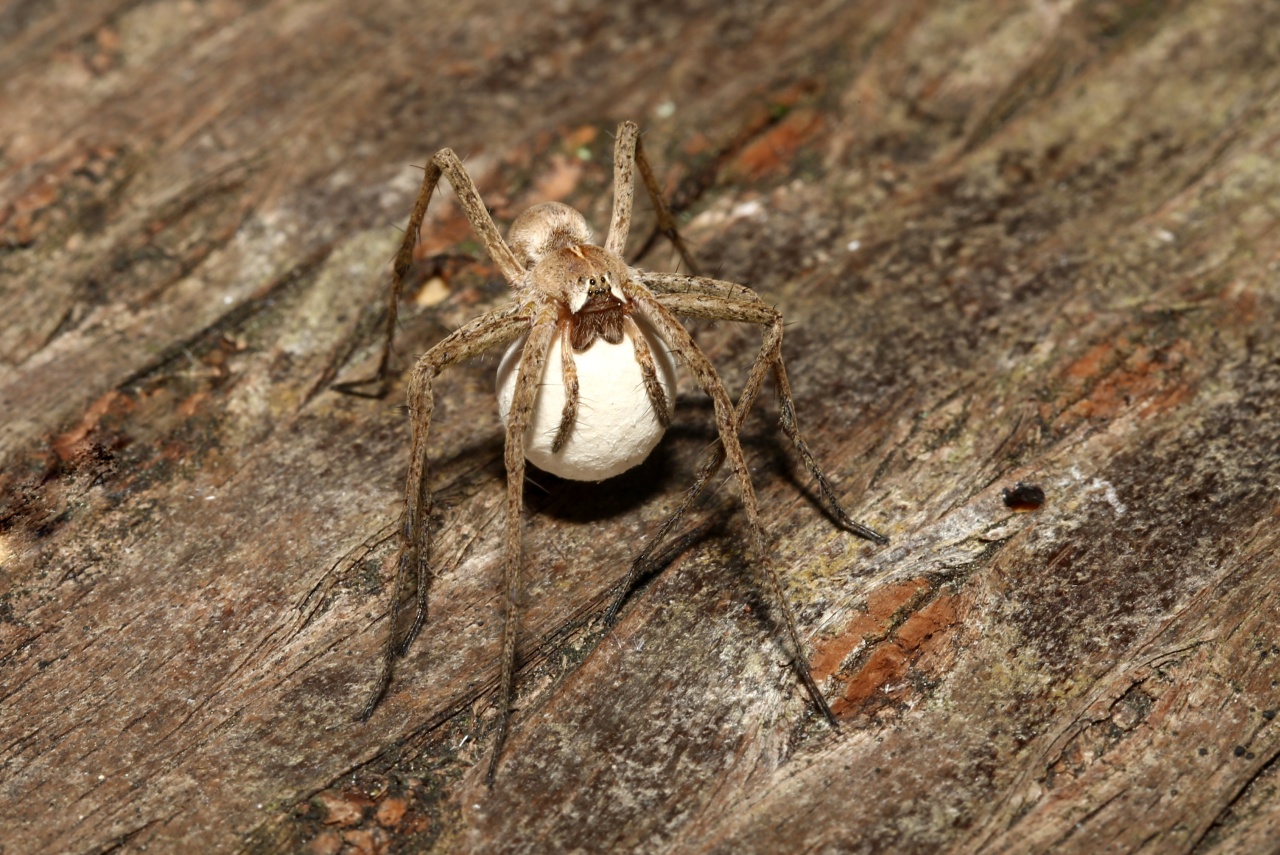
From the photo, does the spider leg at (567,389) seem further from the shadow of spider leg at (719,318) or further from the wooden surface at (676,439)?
the wooden surface at (676,439)

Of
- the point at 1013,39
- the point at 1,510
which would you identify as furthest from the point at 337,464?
the point at 1013,39

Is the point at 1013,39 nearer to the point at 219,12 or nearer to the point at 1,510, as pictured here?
the point at 219,12

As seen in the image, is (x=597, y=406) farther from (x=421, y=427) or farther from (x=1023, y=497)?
(x=1023, y=497)

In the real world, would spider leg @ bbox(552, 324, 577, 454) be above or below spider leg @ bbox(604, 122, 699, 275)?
below

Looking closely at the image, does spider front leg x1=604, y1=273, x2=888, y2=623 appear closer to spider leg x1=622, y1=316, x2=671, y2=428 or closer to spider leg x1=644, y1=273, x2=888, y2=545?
spider leg x1=644, y1=273, x2=888, y2=545

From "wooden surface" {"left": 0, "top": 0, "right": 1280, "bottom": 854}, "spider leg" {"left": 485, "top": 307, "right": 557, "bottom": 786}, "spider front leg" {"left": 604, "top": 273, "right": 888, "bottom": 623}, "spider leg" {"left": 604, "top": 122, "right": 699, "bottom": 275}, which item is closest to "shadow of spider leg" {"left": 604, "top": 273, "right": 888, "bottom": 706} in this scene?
"spider front leg" {"left": 604, "top": 273, "right": 888, "bottom": 623}
